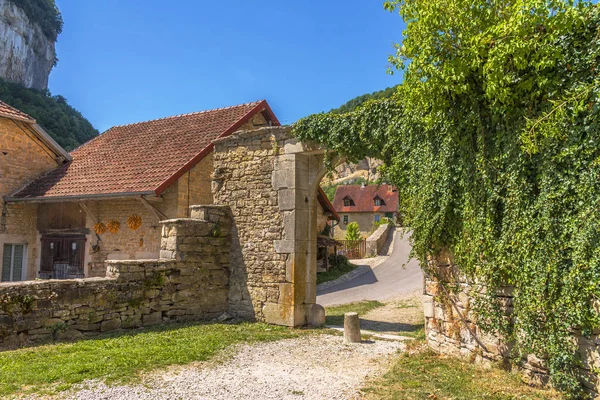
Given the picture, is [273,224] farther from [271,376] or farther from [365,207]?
[365,207]

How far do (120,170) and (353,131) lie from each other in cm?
814

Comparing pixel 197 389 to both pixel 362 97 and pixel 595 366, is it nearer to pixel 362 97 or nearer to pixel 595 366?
pixel 595 366

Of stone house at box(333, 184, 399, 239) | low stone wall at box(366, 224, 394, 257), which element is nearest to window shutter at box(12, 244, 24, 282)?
low stone wall at box(366, 224, 394, 257)

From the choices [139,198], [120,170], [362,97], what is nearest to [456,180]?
[139,198]

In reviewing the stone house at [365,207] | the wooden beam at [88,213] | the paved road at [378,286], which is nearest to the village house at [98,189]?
the wooden beam at [88,213]

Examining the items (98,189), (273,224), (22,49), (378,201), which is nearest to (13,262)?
(98,189)

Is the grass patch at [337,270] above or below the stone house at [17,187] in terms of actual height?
below

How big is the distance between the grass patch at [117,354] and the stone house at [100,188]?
4618mm

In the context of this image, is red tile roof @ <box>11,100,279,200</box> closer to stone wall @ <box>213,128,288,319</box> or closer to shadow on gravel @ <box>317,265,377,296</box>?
stone wall @ <box>213,128,288,319</box>

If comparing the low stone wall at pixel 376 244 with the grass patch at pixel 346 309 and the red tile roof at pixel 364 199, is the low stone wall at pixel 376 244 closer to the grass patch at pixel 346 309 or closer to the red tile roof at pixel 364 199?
the grass patch at pixel 346 309

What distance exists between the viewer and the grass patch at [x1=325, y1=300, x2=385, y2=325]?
9.50 m

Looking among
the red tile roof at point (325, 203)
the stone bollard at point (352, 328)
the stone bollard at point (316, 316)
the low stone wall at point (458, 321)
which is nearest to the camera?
the low stone wall at point (458, 321)

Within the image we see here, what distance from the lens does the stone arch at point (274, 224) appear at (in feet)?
27.4

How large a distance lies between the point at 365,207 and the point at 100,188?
32942 millimetres
